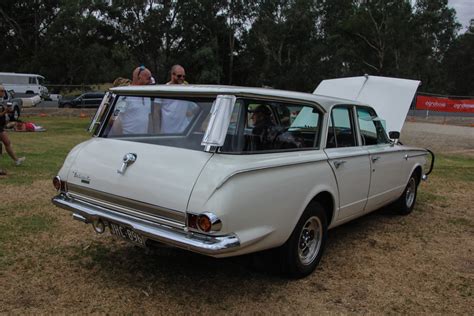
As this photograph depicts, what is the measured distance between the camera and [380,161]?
201 inches

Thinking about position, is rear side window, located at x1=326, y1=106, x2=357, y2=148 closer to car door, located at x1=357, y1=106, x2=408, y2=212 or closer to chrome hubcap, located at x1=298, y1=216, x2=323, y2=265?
car door, located at x1=357, y1=106, x2=408, y2=212

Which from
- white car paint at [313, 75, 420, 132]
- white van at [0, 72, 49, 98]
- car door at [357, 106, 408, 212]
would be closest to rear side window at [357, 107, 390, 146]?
car door at [357, 106, 408, 212]

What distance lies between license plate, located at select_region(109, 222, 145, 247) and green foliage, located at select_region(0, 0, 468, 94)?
47085 millimetres

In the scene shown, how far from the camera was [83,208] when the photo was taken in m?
3.71

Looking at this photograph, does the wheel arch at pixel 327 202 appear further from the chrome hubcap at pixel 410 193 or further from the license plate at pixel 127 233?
the chrome hubcap at pixel 410 193

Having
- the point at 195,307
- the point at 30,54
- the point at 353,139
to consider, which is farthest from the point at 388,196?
the point at 30,54

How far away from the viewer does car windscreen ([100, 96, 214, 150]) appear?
3.56 meters

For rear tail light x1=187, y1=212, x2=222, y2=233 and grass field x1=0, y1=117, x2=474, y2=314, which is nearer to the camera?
rear tail light x1=187, y1=212, x2=222, y2=233

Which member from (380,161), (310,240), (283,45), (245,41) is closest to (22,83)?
(245,41)

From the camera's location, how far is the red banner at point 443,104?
29.1 metres

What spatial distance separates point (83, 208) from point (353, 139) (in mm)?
2788

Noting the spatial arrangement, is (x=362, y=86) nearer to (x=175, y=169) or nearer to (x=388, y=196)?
(x=388, y=196)

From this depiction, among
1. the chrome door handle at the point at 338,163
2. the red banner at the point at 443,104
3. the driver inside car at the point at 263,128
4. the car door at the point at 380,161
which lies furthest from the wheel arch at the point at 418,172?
the red banner at the point at 443,104

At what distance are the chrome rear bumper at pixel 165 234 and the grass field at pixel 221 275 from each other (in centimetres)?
60
